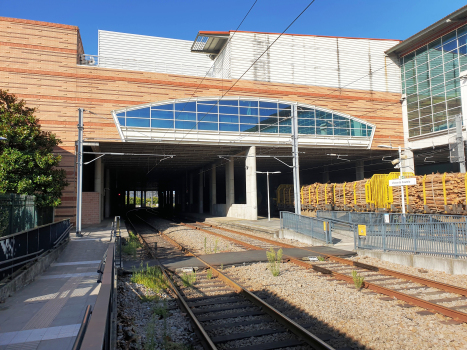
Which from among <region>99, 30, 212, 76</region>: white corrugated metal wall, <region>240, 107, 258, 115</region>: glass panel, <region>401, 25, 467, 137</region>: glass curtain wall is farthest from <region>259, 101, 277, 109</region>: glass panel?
<region>401, 25, 467, 137</region>: glass curtain wall

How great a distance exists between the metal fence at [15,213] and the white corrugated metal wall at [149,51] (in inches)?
1302

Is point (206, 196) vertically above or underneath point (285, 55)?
underneath

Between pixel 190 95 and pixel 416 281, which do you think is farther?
pixel 190 95

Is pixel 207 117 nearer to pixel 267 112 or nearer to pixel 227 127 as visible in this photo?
pixel 227 127

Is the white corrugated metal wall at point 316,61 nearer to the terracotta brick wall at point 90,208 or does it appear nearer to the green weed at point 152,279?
the terracotta brick wall at point 90,208

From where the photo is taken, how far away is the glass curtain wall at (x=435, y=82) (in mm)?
31750

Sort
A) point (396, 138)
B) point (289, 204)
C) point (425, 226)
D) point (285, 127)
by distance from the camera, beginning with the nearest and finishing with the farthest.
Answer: point (425, 226), point (285, 127), point (396, 138), point (289, 204)

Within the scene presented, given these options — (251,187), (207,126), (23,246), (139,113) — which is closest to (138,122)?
(139,113)

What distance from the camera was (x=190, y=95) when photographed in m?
30.5

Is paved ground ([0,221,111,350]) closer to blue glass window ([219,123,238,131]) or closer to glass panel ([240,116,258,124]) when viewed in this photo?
blue glass window ([219,123,238,131])

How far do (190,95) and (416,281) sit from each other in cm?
2515

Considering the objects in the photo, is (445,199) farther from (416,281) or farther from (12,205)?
Answer: (12,205)

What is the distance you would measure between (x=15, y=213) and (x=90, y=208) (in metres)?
17.8

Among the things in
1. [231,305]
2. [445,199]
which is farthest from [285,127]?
[231,305]
